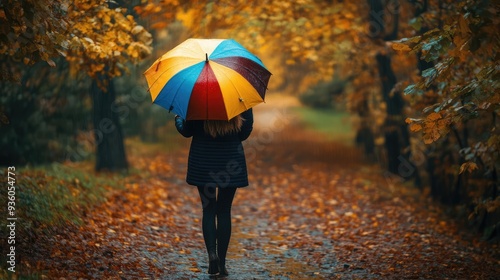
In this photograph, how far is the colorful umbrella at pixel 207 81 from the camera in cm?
496

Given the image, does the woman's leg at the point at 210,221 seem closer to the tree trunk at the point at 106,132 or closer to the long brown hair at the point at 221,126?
the long brown hair at the point at 221,126

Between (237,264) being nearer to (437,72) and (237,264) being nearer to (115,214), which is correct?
(115,214)

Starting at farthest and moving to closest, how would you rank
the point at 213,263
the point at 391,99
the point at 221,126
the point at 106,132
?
the point at 391,99 < the point at 106,132 < the point at 213,263 < the point at 221,126

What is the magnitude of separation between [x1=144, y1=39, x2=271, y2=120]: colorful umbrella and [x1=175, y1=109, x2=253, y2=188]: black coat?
31 cm

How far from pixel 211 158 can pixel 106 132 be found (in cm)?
580

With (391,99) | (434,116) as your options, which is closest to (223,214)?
(434,116)

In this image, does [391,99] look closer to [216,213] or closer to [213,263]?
[216,213]

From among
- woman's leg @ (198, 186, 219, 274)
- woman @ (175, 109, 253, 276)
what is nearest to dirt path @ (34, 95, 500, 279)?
woman's leg @ (198, 186, 219, 274)

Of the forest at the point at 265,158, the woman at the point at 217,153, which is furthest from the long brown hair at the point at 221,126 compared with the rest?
the forest at the point at 265,158

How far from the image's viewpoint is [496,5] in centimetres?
424

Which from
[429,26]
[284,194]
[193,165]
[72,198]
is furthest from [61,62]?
[429,26]

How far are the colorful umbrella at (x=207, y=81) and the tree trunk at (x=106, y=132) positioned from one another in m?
5.35

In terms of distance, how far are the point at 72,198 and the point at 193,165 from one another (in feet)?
9.61

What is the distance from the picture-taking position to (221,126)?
17.0 feet
